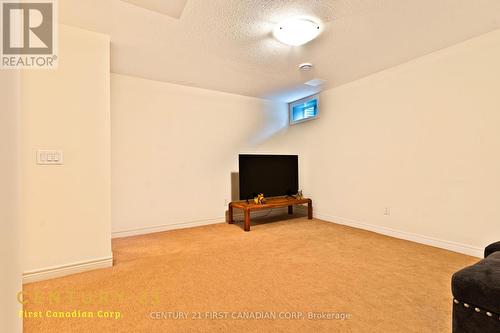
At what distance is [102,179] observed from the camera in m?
2.34

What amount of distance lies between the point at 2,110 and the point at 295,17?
90.3 inches

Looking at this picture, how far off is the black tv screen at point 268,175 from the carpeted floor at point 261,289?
1178mm

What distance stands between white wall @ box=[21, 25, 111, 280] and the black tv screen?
6.82 feet

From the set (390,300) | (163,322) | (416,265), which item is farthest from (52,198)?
(416,265)

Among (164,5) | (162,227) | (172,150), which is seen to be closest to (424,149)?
(164,5)

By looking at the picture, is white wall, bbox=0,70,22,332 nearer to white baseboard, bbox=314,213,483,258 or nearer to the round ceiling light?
the round ceiling light

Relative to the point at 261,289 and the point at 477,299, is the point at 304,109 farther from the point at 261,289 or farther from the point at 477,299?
the point at 477,299

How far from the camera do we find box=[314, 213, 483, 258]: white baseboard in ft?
8.34

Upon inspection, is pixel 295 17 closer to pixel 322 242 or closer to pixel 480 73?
pixel 480 73

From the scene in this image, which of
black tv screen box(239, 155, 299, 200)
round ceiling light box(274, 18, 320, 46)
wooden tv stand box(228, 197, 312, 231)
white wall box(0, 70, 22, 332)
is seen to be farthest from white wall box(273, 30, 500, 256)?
white wall box(0, 70, 22, 332)

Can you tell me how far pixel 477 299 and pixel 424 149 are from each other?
94.2 inches

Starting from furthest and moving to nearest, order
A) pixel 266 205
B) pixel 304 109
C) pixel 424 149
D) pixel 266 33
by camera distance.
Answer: pixel 304 109 → pixel 266 205 → pixel 424 149 → pixel 266 33

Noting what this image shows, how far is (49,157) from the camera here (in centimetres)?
210

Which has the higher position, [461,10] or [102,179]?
[461,10]
